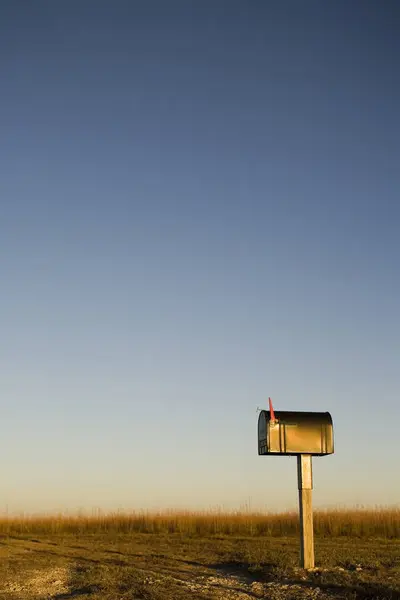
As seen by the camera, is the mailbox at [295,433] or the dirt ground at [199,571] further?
the mailbox at [295,433]

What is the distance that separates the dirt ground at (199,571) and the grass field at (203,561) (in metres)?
0.02

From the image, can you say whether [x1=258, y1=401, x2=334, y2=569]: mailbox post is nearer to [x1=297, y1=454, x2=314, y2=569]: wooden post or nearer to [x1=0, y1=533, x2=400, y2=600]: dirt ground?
[x1=297, y1=454, x2=314, y2=569]: wooden post

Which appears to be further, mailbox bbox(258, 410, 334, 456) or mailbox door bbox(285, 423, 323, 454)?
mailbox door bbox(285, 423, 323, 454)

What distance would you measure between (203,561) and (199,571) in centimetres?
177

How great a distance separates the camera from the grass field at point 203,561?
1191cm

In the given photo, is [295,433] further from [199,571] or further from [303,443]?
[199,571]

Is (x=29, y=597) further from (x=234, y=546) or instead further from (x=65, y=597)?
(x=234, y=546)

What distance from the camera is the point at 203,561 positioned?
16.2 meters

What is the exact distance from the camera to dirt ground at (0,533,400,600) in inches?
460

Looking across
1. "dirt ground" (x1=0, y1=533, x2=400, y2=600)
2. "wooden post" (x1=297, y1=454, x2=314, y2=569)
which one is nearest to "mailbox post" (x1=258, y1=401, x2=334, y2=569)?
"wooden post" (x1=297, y1=454, x2=314, y2=569)

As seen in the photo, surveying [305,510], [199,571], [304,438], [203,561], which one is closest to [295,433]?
[304,438]

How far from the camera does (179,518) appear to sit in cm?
2989

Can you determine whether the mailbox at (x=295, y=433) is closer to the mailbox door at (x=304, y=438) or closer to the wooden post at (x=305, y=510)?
the mailbox door at (x=304, y=438)

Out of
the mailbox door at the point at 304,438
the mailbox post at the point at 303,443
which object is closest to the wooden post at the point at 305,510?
the mailbox post at the point at 303,443
